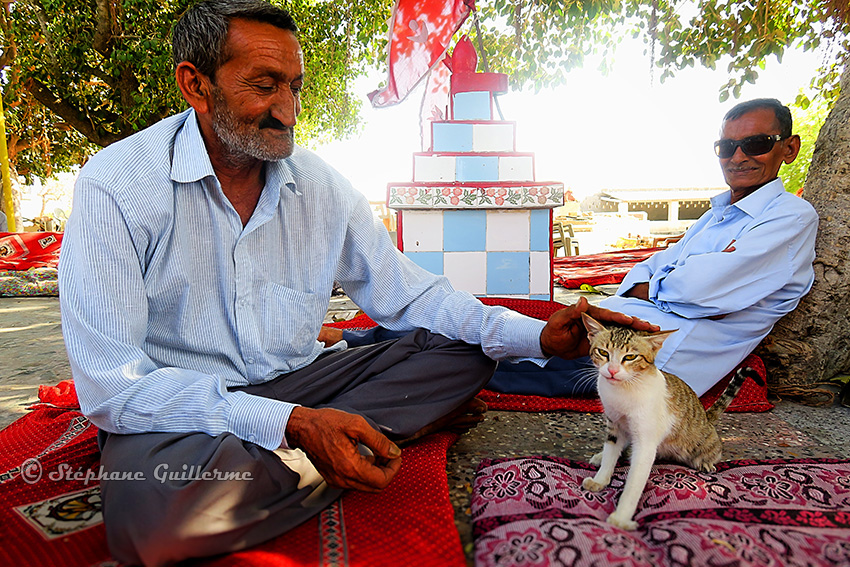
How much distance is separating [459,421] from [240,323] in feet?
3.05

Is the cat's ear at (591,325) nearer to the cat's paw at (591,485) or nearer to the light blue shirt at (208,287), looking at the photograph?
the light blue shirt at (208,287)

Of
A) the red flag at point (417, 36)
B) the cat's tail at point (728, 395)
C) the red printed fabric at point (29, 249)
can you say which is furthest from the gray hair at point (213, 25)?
the red printed fabric at point (29, 249)

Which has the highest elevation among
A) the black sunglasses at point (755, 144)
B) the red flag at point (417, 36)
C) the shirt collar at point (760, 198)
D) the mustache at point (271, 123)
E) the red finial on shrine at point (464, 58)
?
the red flag at point (417, 36)

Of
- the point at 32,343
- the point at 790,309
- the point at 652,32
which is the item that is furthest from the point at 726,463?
the point at 32,343

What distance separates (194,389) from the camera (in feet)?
5.18

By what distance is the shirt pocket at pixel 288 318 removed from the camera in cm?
194

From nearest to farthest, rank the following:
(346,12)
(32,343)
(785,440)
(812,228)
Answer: (785,440) < (812,228) < (32,343) < (346,12)

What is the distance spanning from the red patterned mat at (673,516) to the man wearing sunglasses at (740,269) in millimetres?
713

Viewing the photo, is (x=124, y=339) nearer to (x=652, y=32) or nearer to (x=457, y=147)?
(x=457, y=147)

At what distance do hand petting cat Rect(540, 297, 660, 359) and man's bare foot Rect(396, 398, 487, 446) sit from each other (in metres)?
0.44

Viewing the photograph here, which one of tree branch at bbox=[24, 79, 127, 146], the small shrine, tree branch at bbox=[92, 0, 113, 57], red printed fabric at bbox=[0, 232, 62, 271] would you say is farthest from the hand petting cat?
tree branch at bbox=[24, 79, 127, 146]

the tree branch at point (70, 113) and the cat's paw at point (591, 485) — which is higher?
the tree branch at point (70, 113)

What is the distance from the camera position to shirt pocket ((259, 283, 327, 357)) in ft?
6.38

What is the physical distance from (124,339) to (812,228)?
2908 mm
